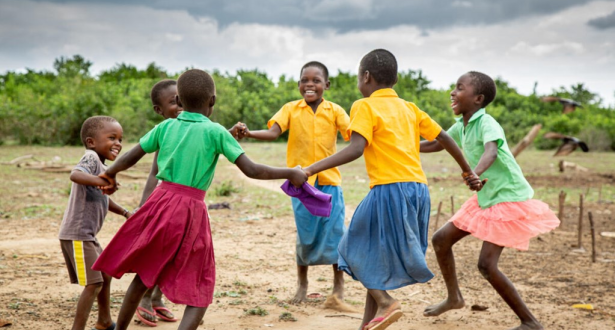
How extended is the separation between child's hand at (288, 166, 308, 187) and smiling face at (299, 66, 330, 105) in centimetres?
135

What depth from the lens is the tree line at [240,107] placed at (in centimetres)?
2098

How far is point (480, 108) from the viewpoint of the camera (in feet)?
14.3

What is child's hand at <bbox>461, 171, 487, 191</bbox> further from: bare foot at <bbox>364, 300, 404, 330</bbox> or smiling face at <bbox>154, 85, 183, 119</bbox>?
smiling face at <bbox>154, 85, 183, 119</bbox>

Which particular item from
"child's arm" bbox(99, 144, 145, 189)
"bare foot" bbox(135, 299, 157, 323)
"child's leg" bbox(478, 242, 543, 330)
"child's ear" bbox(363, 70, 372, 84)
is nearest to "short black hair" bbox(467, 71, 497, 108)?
"child's ear" bbox(363, 70, 372, 84)

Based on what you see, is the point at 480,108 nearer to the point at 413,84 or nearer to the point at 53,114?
the point at 53,114

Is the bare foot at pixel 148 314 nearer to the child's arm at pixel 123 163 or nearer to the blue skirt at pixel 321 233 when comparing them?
the child's arm at pixel 123 163

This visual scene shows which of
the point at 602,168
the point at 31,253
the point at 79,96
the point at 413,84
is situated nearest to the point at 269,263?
the point at 31,253

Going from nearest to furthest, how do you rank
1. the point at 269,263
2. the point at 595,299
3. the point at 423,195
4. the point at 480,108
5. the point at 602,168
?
the point at 423,195 < the point at 480,108 < the point at 595,299 < the point at 269,263 < the point at 602,168

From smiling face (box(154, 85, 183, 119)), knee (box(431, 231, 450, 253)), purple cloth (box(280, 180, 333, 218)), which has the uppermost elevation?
smiling face (box(154, 85, 183, 119))

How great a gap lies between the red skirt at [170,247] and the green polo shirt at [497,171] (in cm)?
199

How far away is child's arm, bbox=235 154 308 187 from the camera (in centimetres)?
324

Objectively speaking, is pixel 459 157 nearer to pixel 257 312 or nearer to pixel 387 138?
pixel 387 138

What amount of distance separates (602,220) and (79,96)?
17.7m

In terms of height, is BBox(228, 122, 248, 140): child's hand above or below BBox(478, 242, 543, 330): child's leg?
above
